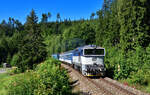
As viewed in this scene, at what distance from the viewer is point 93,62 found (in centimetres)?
1645

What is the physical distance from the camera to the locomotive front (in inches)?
632

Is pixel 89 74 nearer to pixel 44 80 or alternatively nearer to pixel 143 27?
pixel 44 80

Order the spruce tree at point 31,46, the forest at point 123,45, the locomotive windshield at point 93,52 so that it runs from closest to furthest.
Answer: the forest at point 123,45 < the locomotive windshield at point 93,52 < the spruce tree at point 31,46

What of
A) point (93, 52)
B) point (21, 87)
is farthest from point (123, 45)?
point (21, 87)

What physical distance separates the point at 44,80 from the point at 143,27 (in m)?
22.8

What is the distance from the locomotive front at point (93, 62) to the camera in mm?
16062

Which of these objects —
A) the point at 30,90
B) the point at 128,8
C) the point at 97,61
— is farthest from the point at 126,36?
the point at 30,90

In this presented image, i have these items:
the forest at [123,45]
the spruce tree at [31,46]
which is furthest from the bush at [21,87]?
the spruce tree at [31,46]

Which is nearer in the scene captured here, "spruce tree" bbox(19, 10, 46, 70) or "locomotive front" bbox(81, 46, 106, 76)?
"locomotive front" bbox(81, 46, 106, 76)

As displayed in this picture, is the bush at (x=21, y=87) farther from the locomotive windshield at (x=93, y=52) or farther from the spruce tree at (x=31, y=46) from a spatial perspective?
the spruce tree at (x=31, y=46)

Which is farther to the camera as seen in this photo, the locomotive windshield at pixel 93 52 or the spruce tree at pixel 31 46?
the spruce tree at pixel 31 46

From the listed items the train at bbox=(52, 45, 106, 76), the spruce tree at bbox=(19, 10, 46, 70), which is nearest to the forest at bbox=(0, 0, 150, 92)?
the spruce tree at bbox=(19, 10, 46, 70)

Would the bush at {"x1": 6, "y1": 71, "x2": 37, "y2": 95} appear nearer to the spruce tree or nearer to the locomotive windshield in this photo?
the locomotive windshield

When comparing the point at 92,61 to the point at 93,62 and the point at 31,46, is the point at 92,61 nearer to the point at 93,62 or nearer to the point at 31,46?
the point at 93,62
